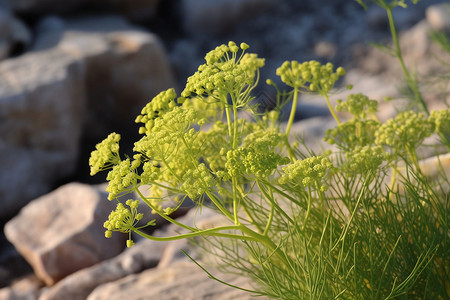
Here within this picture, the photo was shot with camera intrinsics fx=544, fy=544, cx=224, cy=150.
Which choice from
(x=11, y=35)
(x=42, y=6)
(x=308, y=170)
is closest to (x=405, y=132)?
(x=308, y=170)

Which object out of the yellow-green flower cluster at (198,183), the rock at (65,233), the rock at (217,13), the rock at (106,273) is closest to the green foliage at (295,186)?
the yellow-green flower cluster at (198,183)

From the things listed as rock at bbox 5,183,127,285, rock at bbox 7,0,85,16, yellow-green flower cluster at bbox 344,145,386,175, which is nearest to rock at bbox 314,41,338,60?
rock at bbox 7,0,85,16

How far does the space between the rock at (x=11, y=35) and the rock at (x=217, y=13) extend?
59.8 inches

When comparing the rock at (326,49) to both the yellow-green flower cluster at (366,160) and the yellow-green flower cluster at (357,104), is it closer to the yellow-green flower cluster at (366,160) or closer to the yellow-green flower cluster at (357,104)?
the yellow-green flower cluster at (357,104)

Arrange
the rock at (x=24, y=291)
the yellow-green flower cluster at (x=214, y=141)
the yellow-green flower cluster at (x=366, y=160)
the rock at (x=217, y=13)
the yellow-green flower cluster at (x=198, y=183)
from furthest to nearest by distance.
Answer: the rock at (x=217, y=13) → the rock at (x=24, y=291) → the yellow-green flower cluster at (x=214, y=141) → the yellow-green flower cluster at (x=366, y=160) → the yellow-green flower cluster at (x=198, y=183)

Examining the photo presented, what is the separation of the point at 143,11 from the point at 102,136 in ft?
4.75

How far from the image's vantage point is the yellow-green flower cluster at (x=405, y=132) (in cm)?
113

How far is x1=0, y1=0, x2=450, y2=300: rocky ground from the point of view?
193 cm

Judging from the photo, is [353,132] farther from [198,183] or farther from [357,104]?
[198,183]

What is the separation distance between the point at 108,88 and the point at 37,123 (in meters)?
0.67

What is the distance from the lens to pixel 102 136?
3.95 metres

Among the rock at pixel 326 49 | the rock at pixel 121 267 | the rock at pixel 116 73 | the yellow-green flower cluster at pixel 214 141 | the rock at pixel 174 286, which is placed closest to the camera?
the yellow-green flower cluster at pixel 214 141

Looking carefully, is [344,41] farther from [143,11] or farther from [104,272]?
[104,272]

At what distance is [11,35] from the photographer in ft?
12.6
